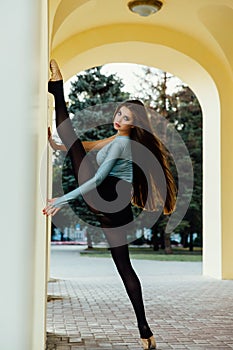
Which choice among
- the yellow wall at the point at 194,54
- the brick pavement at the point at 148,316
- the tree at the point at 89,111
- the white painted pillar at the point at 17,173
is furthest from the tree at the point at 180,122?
the white painted pillar at the point at 17,173

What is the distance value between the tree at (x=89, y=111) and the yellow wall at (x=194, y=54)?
27.2ft

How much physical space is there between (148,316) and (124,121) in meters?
2.13

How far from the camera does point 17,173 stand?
5.89 ft

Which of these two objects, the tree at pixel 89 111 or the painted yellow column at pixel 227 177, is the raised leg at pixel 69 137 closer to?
the painted yellow column at pixel 227 177

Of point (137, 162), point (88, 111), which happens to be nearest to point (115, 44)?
point (137, 162)

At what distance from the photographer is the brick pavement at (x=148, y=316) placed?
3994 millimetres

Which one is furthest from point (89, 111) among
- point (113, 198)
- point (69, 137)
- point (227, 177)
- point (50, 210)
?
point (50, 210)

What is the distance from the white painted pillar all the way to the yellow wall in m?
5.73

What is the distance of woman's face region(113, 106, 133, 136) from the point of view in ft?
11.9

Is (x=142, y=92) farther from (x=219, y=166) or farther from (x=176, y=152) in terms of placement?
(x=219, y=166)

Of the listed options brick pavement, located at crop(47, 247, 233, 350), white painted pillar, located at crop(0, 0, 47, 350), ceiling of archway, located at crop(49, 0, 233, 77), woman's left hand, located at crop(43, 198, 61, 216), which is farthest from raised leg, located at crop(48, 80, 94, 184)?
ceiling of archway, located at crop(49, 0, 233, 77)

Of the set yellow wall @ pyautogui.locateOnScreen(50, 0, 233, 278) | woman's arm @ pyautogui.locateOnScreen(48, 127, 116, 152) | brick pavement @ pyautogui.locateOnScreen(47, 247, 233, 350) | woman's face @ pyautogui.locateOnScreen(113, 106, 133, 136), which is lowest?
brick pavement @ pyautogui.locateOnScreen(47, 247, 233, 350)

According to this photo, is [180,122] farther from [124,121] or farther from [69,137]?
[69,137]

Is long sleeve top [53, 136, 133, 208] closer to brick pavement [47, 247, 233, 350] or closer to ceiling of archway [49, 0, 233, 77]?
brick pavement [47, 247, 233, 350]
